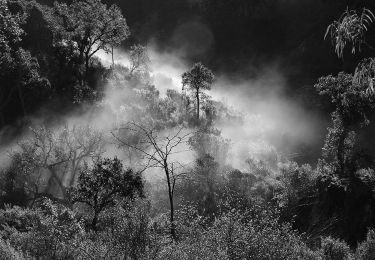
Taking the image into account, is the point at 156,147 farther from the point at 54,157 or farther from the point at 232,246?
the point at 54,157

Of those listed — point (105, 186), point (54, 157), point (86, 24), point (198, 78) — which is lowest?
point (105, 186)

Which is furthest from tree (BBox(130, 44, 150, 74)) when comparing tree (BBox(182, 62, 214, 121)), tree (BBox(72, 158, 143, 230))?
tree (BBox(72, 158, 143, 230))

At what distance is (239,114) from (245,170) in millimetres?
34721

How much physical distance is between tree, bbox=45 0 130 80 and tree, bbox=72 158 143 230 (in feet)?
116

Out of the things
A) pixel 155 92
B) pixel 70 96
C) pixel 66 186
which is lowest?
pixel 66 186

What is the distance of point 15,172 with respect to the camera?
68438 mm

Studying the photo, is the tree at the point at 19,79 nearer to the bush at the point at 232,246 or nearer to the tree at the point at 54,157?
the tree at the point at 54,157

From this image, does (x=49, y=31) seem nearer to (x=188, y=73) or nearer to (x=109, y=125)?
(x=109, y=125)

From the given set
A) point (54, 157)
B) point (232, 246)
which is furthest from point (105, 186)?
point (232, 246)

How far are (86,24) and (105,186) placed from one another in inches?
1573

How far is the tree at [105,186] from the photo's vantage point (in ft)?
183

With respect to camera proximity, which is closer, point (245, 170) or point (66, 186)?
point (66, 186)

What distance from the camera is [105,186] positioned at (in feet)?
184

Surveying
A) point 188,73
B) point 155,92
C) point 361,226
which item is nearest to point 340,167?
point 361,226
